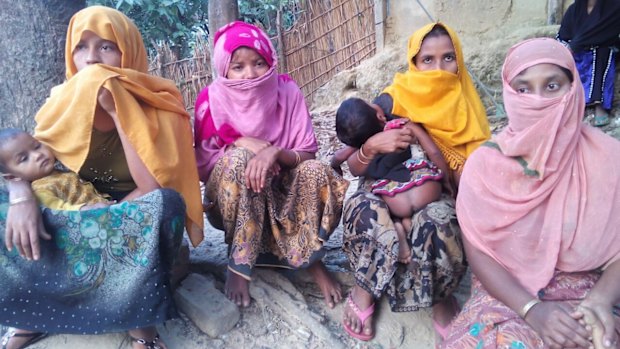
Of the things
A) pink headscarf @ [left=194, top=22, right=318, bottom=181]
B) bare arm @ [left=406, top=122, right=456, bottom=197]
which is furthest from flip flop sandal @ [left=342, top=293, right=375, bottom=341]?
pink headscarf @ [left=194, top=22, right=318, bottom=181]

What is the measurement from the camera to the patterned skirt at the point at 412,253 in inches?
85.0

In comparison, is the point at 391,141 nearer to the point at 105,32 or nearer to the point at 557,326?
the point at 557,326

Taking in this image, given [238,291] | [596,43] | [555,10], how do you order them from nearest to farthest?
[238,291]
[596,43]
[555,10]

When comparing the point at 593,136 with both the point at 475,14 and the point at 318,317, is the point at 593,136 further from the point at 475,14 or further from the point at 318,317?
the point at 475,14

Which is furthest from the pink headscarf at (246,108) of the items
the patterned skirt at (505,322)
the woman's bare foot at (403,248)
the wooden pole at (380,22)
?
the wooden pole at (380,22)

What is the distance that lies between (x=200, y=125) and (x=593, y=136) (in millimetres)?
1895

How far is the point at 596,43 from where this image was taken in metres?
5.02

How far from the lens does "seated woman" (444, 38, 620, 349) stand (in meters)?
1.68

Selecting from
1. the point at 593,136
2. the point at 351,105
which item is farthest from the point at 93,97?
the point at 593,136

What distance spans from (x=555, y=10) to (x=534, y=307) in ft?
17.7

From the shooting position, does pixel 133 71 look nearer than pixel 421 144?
Yes

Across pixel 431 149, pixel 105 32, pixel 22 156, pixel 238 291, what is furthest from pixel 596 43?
pixel 22 156

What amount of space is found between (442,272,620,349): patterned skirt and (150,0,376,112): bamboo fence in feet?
21.1

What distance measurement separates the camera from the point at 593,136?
1.77 meters
